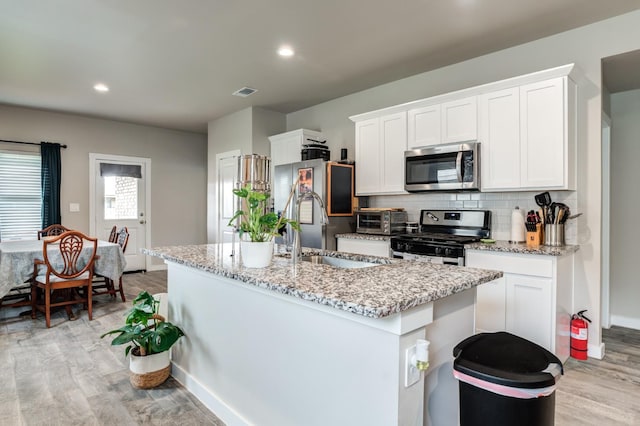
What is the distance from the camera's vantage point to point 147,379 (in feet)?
7.64

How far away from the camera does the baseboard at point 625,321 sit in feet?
12.3

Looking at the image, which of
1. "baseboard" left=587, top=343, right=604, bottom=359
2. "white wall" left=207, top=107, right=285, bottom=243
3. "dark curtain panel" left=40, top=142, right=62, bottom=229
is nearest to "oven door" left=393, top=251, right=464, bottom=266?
"baseboard" left=587, top=343, right=604, bottom=359

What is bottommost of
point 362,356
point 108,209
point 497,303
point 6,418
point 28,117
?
point 6,418

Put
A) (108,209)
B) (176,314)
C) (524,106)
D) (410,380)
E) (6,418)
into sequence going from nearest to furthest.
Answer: (410,380), (6,418), (176,314), (524,106), (108,209)

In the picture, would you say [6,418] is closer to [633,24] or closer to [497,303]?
[497,303]

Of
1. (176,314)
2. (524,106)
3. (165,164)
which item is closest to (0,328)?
(176,314)

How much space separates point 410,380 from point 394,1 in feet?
8.32

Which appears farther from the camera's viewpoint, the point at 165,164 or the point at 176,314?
the point at 165,164

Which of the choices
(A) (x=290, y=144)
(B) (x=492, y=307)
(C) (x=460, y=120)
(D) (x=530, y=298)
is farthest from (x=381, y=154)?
(D) (x=530, y=298)

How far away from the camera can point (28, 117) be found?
5.51m

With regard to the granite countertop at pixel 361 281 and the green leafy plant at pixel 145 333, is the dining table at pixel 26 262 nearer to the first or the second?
the green leafy plant at pixel 145 333

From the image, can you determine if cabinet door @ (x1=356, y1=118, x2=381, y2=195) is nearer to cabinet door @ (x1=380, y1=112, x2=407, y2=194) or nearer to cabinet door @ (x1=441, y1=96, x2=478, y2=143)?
cabinet door @ (x1=380, y1=112, x2=407, y2=194)

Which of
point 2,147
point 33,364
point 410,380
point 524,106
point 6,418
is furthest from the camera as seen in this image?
point 2,147

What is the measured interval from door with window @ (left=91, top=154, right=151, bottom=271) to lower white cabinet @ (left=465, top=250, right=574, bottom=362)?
18.9 ft
